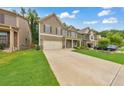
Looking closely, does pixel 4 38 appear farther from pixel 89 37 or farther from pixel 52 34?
pixel 89 37

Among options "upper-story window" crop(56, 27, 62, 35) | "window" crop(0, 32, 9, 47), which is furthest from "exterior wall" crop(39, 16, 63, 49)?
"window" crop(0, 32, 9, 47)

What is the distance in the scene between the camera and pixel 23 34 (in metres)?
27.1

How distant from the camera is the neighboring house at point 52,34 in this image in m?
26.4

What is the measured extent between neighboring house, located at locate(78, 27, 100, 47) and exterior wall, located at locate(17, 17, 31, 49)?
16.9m

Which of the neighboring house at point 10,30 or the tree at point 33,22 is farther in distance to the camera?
the tree at point 33,22

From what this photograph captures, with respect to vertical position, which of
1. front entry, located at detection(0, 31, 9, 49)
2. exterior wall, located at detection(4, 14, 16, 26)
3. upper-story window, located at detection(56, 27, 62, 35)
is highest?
exterior wall, located at detection(4, 14, 16, 26)

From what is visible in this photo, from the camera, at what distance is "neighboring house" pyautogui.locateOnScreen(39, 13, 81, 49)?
26.4 m

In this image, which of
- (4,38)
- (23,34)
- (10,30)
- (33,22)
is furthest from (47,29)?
(10,30)

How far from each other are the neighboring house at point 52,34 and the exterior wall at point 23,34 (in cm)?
209

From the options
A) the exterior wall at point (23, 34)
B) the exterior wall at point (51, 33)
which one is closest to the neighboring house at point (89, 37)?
the exterior wall at point (51, 33)

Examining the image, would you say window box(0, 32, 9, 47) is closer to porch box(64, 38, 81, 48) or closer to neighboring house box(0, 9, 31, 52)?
neighboring house box(0, 9, 31, 52)

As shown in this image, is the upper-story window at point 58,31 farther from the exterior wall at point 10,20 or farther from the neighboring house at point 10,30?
the exterior wall at point 10,20
